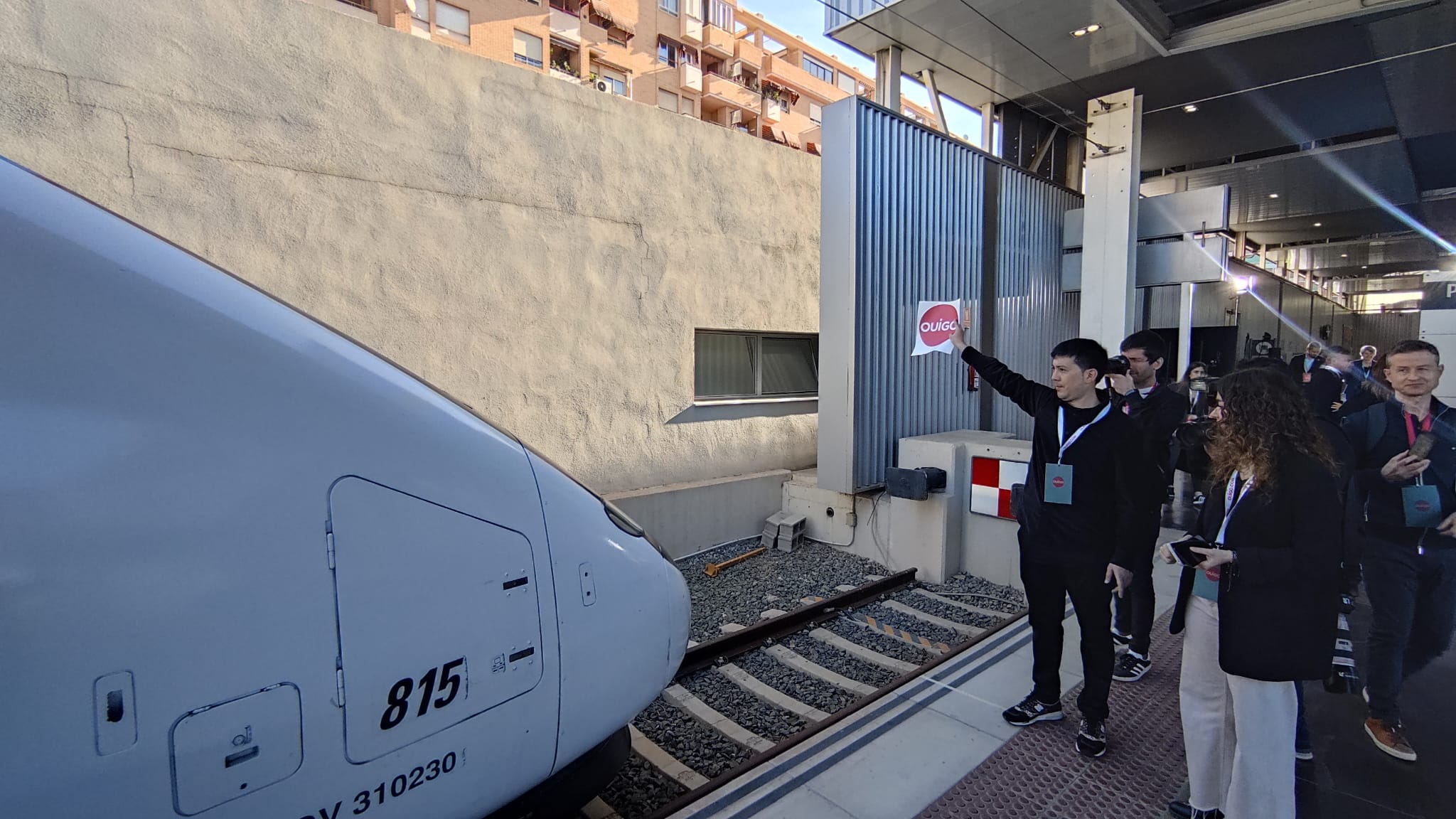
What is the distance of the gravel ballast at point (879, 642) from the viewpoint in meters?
4.90

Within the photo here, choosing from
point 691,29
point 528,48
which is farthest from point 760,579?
point 691,29

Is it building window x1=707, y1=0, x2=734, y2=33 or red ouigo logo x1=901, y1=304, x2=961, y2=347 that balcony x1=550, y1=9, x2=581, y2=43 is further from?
red ouigo logo x1=901, y1=304, x2=961, y2=347

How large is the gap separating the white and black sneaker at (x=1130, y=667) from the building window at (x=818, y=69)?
4597cm

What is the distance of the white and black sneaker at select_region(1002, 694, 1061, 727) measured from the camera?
348cm

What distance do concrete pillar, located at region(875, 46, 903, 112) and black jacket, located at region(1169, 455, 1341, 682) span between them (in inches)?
275

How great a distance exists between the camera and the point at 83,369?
1.39 meters

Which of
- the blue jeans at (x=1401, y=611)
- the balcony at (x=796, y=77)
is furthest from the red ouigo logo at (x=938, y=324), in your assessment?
the balcony at (x=796, y=77)

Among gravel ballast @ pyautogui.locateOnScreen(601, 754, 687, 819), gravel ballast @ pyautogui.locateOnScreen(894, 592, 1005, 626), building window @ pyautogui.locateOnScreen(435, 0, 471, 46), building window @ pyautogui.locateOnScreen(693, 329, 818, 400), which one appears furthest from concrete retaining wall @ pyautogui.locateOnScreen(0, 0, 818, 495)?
building window @ pyautogui.locateOnScreen(435, 0, 471, 46)

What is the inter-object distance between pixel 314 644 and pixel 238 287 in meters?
Answer: 0.93

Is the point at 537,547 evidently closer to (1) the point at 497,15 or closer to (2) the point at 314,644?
(2) the point at 314,644

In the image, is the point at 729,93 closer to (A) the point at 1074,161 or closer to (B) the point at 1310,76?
(A) the point at 1074,161

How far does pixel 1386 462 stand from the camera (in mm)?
3275

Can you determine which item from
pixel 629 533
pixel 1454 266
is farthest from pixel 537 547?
pixel 1454 266

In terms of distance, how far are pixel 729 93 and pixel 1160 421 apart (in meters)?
35.1
